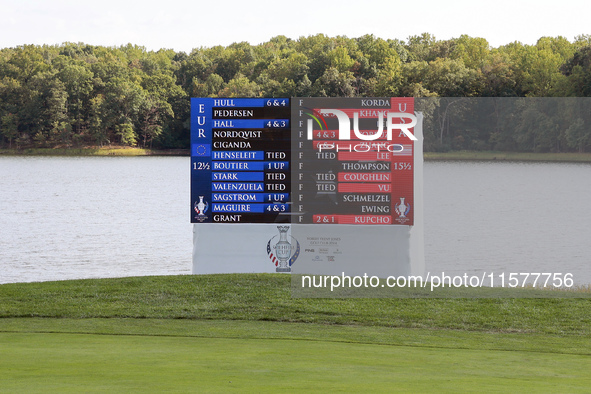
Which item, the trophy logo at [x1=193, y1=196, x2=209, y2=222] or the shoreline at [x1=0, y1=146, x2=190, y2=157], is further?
the shoreline at [x1=0, y1=146, x2=190, y2=157]

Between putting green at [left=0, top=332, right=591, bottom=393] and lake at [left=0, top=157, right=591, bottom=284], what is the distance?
1.81 metres

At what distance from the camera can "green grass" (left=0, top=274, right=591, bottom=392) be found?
4.88 metres

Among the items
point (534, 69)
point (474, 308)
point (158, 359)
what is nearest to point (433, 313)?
point (474, 308)

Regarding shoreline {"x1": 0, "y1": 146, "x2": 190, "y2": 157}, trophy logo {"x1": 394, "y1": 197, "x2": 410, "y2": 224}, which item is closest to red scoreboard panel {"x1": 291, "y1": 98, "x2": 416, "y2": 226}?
trophy logo {"x1": 394, "y1": 197, "x2": 410, "y2": 224}

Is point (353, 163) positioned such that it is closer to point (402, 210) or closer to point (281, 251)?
point (402, 210)

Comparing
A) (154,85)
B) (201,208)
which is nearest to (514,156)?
(201,208)

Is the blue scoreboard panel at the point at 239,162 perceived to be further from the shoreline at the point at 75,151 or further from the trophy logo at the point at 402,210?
the shoreline at the point at 75,151

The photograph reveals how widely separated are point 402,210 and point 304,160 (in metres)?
1.48

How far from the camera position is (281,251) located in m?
12.0

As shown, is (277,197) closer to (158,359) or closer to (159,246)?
(158,359)

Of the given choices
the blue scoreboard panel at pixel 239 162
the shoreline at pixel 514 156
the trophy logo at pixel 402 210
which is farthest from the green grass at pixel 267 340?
the shoreline at pixel 514 156

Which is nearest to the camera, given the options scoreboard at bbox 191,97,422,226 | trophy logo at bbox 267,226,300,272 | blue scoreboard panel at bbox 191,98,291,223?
scoreboard at bbox 191,97,422,226

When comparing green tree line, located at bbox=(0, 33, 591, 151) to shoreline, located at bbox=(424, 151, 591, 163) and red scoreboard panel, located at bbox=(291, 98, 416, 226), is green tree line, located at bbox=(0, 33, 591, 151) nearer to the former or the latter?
red scoreboard panel, located at bbox=(291, 98, 416, 226)

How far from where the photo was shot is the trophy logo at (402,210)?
34.6ft
